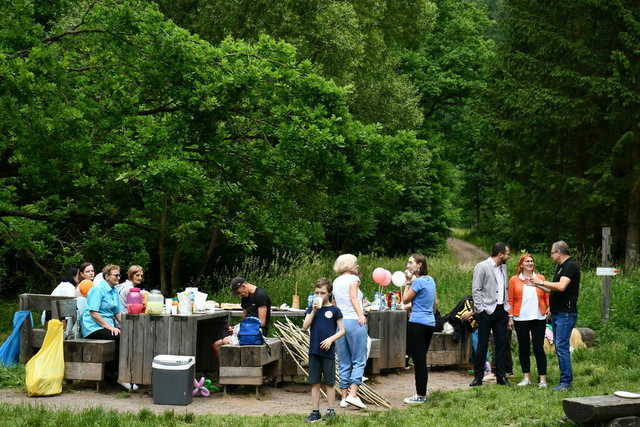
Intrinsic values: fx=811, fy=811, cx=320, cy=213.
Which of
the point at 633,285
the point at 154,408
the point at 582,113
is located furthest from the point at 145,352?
the point at 582,113

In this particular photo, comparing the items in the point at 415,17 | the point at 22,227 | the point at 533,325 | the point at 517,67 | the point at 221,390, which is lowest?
the point at 221,390

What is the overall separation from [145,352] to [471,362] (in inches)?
206

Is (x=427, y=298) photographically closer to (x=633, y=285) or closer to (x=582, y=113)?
(x=633, y=285)

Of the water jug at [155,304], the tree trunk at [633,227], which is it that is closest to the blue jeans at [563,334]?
the water jug at [155,304]

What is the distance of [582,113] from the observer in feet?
74.7

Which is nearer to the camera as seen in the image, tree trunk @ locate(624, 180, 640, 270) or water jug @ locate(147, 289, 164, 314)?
water jug @ locate(147, 289, 164, 314)

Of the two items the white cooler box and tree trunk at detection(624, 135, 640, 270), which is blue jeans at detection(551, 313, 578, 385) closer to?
the white cooler box

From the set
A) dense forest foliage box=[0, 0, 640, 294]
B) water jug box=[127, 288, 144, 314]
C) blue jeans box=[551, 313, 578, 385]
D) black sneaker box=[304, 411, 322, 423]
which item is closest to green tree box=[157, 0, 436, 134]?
dense forest foliage box=[0, 0, 640, 294]

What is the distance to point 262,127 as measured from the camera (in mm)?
15922

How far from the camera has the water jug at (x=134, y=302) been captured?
10274mm

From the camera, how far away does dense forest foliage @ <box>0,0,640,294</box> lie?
48.3 feet

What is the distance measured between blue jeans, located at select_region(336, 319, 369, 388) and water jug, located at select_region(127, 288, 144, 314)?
273 cm

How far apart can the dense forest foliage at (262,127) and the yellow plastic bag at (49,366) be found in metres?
4.32

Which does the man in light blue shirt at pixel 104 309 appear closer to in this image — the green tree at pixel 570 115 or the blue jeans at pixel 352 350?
the blue jeans at pixel 352 350
